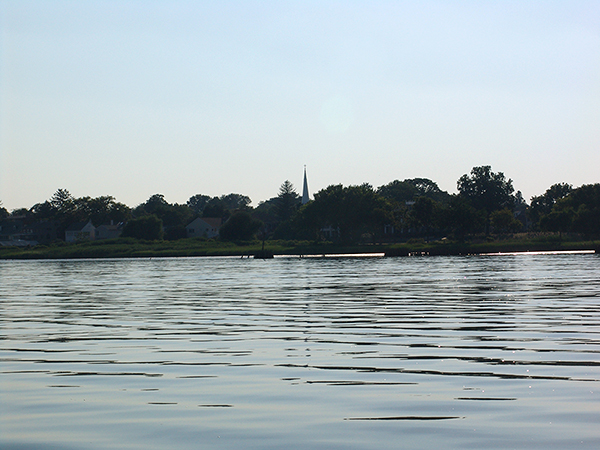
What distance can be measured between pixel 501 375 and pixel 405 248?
365ft

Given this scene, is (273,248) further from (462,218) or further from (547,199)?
(547,199)

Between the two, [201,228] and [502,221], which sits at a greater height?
[201,228]

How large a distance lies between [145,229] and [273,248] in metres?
39.2

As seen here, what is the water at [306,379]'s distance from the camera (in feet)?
27.2

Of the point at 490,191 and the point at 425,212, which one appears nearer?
the point at 425,212

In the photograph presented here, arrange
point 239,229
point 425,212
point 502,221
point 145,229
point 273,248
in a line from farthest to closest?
point 145,229
point 239,229
point 502,221
point 273,248
point 425,212

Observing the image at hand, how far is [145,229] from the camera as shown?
16238cm

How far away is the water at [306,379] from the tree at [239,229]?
129 meters

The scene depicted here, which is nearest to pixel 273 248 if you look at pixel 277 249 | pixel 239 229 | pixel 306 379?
pixel 277 249

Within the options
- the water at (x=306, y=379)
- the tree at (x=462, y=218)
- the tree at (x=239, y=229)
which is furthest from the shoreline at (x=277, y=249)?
the water at (x=306, y=379)

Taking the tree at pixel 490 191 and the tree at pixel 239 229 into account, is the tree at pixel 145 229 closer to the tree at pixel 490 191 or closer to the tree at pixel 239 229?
the tree at pixel 239 229

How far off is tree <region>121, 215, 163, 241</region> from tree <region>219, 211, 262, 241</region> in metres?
17.3

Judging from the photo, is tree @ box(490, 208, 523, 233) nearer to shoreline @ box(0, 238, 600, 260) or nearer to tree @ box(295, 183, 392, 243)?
shoreline @ box(0, 238, 600, 260)

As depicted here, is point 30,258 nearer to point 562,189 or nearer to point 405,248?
point 405,248
